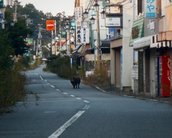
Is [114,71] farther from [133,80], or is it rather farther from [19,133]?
[19,133]

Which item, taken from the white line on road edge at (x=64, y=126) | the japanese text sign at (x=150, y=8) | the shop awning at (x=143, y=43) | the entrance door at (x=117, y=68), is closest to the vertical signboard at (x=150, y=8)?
the japanese text sign at (x=150, y=8)

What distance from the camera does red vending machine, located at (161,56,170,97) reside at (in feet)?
127

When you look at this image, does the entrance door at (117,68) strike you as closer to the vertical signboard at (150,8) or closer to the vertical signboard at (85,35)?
the vertical signboard at (150,8)

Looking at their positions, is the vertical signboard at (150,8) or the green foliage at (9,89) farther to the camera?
the vertical signboard at (150,8)

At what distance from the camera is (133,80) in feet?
165

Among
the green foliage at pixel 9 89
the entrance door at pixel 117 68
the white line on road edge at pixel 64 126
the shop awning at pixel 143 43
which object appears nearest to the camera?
the white line on road edge at pixel 64 126

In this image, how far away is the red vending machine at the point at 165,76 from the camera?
3866 cm

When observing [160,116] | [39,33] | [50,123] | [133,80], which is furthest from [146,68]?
[39,33]

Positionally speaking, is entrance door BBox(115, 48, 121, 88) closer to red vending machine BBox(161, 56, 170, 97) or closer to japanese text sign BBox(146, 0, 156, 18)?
japanese text sign BBox(146, 0, 156, 18)

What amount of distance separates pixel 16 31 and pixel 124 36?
34.1 ft

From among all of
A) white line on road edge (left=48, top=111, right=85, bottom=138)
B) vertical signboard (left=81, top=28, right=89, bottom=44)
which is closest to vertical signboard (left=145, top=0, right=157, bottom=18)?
white line on road edge (left=48, top=111, right=85, bottom=138)

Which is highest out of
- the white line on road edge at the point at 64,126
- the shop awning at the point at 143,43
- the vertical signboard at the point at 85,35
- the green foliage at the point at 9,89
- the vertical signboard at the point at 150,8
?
the vertical signboard at the point at 85,35

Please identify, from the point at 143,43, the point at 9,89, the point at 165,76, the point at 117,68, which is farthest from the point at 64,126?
the point at 117,68

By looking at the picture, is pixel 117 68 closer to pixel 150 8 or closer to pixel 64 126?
pixel 150 8
